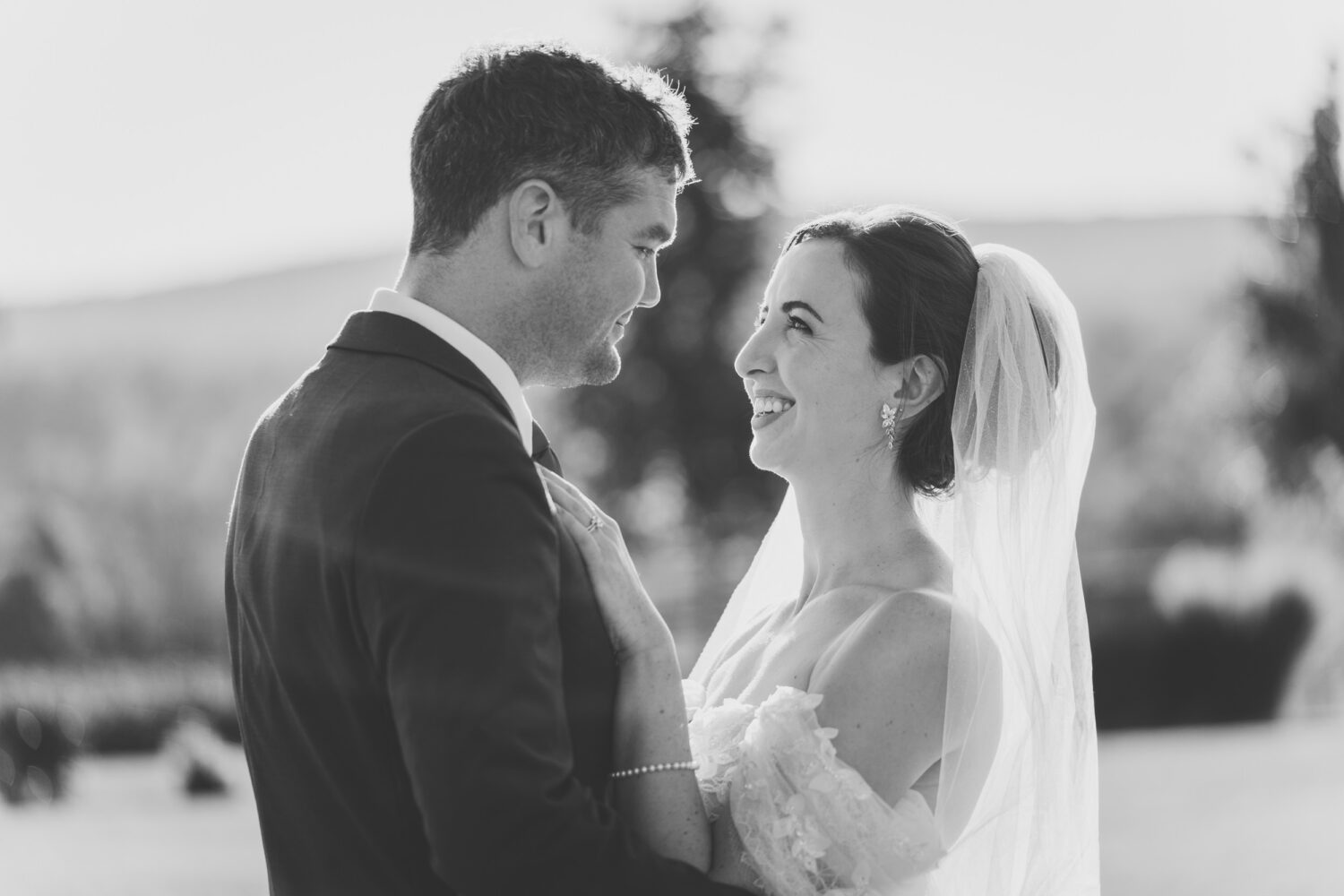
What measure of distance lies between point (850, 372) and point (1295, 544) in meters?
17.8

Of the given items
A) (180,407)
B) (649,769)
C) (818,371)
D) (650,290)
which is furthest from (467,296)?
(180,407)

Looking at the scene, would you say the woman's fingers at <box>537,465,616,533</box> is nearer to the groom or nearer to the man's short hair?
the groom

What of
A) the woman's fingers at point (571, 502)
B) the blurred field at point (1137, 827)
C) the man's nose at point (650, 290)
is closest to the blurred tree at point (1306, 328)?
the blurred field at point (1137, 827)

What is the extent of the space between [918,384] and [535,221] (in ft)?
4.20

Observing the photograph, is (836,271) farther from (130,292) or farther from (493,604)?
(130,292)

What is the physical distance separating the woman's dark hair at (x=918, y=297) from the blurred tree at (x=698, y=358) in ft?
44.7

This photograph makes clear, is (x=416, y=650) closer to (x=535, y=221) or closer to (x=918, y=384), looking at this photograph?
(x=535, y=221)

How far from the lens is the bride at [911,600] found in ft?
9.67

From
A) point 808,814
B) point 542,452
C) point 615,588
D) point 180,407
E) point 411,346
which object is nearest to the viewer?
point 411,346

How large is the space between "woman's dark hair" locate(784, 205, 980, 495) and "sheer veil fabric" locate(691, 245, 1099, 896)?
0.15 ft

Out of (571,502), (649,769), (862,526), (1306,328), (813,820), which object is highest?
(571,502)

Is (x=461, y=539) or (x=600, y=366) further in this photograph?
(x=600, y=366)

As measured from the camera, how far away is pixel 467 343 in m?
2.48

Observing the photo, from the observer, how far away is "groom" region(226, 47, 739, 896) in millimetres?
2172
